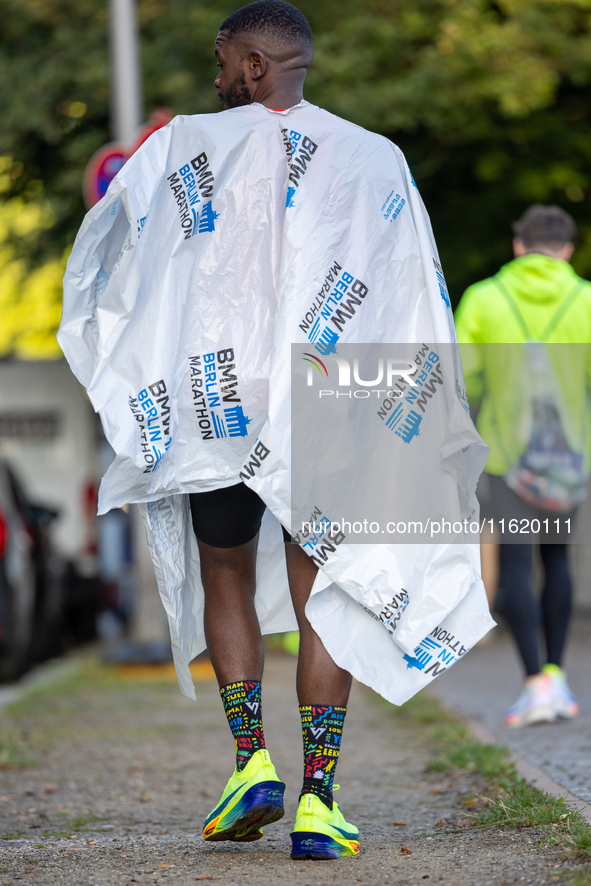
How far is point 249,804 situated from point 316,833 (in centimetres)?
16

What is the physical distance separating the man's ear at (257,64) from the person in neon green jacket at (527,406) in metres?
2.18

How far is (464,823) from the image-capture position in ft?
9.99

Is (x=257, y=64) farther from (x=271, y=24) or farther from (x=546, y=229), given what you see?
(x=546, y=229)

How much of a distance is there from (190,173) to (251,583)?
985 millimetres

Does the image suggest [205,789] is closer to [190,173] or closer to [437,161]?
[190,173]

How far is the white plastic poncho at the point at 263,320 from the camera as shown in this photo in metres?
2.67

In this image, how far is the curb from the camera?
2906 mm

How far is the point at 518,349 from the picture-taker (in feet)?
16.0

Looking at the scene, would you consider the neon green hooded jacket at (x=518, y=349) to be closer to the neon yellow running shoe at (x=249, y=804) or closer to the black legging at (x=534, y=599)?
the black legging at (x=534, y=599)

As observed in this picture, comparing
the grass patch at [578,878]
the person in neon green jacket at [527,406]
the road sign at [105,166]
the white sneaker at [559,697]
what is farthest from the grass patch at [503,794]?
the road sign at [105,166]

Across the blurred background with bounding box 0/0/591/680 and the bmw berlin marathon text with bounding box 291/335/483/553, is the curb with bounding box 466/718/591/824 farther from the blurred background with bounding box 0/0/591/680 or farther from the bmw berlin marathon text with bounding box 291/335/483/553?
the blurred background with bounding box 0/0/591/680

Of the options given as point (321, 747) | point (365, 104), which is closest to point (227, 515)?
point (321, 747)

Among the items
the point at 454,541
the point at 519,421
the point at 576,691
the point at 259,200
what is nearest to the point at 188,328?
the point at 259,200

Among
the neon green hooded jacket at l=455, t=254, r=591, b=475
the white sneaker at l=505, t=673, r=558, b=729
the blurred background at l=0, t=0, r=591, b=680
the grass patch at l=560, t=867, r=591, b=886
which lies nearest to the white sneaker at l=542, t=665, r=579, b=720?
the white sneaker at l=505, t=673, r=558, b=729
